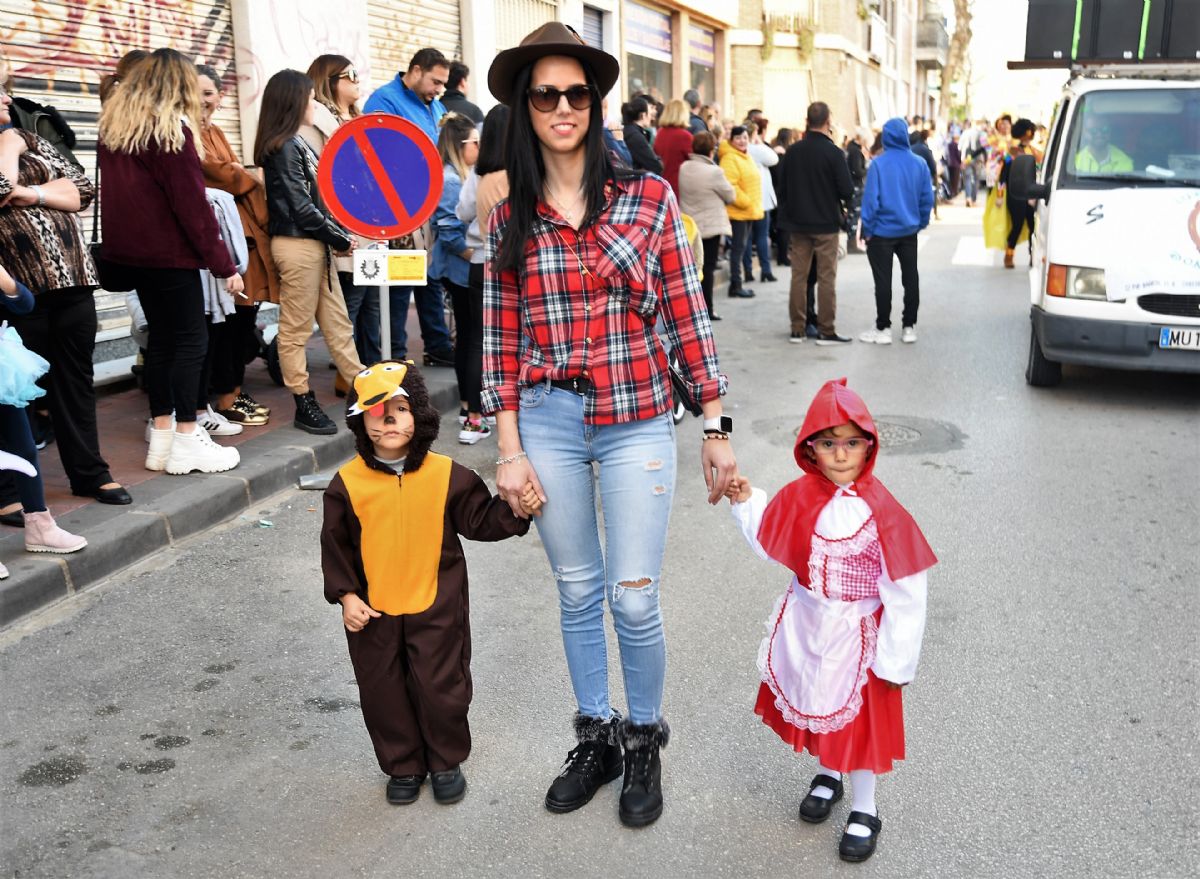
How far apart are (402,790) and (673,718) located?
2.97 feet

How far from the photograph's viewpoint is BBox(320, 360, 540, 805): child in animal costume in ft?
10.5

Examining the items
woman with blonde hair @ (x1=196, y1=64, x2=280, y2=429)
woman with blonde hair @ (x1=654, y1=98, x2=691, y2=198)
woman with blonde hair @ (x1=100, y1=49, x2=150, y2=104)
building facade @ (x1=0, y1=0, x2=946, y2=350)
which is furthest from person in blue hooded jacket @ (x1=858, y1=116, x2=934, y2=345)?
woman with blonde hair @ (x1=100, y1=49, x2=150, y2=104)

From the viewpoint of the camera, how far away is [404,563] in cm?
324

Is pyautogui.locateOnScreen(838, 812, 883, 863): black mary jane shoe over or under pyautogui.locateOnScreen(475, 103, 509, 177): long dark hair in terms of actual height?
under

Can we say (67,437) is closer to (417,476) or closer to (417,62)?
(417,476)

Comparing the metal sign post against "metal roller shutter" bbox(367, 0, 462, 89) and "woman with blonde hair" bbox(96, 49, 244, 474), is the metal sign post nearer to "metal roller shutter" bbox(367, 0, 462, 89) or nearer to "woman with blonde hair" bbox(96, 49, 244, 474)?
"woman with blonde hair" bbox(96, 49, 244, 474)

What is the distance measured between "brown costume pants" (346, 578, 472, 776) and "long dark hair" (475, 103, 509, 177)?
10.9ft

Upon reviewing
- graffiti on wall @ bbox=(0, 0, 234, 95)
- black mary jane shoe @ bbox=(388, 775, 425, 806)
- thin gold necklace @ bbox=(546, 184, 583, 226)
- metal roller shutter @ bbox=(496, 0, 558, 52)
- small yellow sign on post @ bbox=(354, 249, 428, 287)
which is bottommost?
black mary jane shoe @ bbox=(388, 775, 425, 806)

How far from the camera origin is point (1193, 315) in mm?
7598

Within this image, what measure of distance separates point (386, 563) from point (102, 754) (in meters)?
1.18

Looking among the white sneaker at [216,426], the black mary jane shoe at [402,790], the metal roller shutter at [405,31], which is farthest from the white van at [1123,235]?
the metal roller shutter at [405,31]

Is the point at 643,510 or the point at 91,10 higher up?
the point at 91,10

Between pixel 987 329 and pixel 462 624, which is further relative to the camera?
pixel 987 329

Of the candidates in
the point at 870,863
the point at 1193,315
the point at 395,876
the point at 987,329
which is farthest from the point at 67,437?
the point at 987,329
